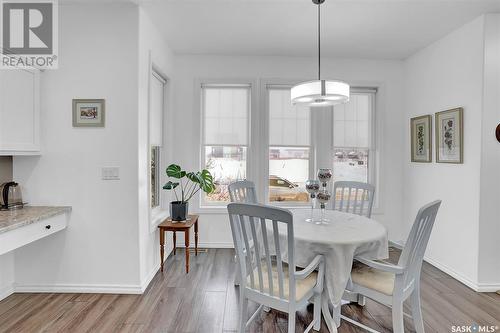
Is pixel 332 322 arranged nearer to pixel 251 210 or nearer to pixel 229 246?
pixel 251 210

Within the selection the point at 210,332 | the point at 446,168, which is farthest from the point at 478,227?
the point at 210,332

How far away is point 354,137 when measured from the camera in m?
4.46

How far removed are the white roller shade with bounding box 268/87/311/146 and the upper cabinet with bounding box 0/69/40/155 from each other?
2825 millimetres

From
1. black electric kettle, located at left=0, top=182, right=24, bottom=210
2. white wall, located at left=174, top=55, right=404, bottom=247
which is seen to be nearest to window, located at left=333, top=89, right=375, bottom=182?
white wall, located at left=174, top=55, right=404, bottom=247

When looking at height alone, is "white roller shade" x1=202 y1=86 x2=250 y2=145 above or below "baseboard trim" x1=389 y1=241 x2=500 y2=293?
above

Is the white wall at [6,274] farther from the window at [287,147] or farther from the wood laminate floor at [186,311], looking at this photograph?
the window at [287,147]

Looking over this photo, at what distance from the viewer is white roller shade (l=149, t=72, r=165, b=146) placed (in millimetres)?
3586

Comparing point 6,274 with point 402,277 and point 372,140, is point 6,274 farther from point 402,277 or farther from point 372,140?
point 372,140

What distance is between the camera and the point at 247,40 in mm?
3689

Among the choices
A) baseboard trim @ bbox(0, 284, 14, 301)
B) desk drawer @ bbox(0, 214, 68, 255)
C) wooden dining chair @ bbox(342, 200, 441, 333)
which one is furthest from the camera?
baseboard trim @ bbox(0, 284, 14, 301)

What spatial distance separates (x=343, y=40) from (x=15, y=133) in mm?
3655

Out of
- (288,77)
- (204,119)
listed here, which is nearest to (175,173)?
(204,119)

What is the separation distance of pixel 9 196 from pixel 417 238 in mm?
3384

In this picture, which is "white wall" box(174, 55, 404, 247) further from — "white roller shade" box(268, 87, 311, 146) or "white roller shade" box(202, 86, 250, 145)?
"white roller shade" box(268, 87, 311, 146)
